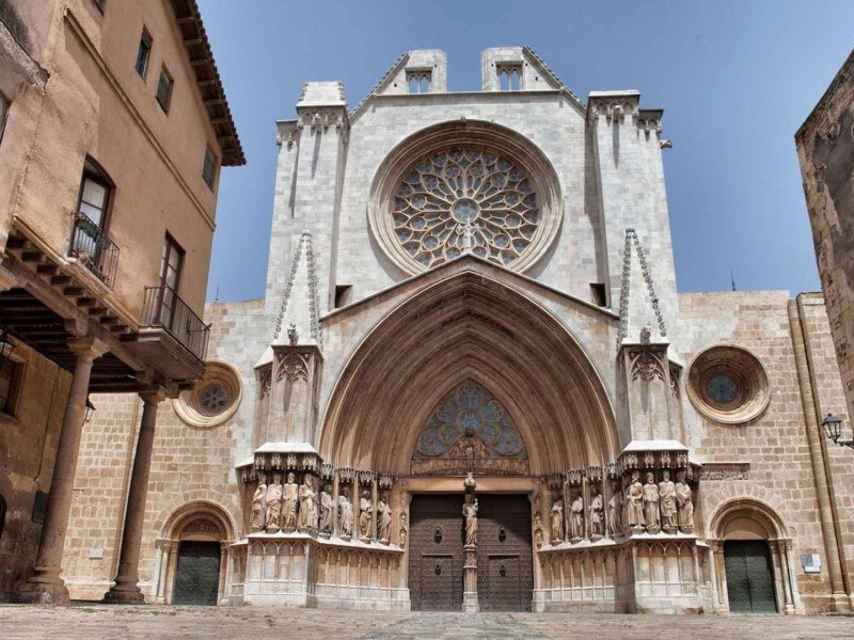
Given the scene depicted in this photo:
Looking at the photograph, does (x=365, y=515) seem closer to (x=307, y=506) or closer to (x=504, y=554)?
(x=307, y=506)

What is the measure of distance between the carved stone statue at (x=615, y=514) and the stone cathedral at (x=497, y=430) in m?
0.06

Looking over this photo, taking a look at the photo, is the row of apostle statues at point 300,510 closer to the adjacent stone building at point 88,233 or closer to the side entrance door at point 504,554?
the side entrance door at point 504,554

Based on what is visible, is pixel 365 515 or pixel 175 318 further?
pixel 365 515

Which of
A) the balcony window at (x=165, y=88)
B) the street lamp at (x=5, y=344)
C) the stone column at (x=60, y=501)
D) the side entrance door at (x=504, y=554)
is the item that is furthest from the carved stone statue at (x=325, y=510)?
the balcony window at (x=165, y=88)

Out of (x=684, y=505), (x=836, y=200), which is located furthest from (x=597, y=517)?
(x=836, y=200)

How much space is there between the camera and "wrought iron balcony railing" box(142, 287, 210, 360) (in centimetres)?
1212

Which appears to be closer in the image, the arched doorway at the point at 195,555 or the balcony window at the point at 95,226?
the balcony window at the point at 95,226

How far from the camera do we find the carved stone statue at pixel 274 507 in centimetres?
1469

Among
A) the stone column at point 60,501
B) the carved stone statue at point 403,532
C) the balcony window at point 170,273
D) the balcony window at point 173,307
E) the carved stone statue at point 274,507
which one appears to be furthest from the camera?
the carved stone statue at point 403,532

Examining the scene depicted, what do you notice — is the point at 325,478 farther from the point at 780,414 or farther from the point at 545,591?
the point at 780,414

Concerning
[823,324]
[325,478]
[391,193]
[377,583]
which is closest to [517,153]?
[391,193]

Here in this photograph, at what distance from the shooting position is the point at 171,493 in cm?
1767

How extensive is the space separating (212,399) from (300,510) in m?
5.09

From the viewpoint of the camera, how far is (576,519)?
623 inches
